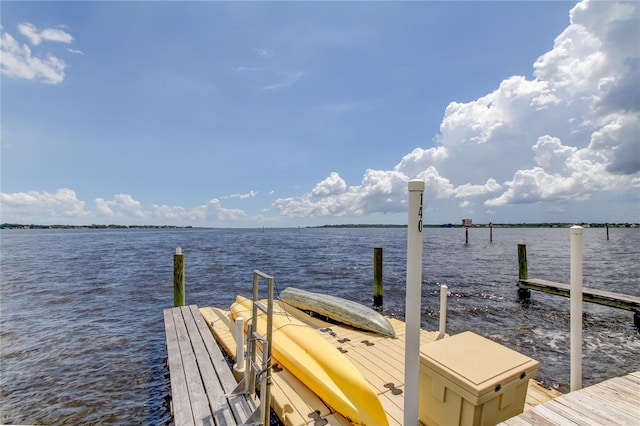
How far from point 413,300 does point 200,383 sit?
12.2 ft

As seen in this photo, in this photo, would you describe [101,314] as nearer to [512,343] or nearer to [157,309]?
[157,309]

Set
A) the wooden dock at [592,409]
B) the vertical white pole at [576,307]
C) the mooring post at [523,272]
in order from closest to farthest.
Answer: the wooden dock at [592,409]
the vertical white pole at [576,307]
the mooring post at [523,272]

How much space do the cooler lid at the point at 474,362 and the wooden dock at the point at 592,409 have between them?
324 mm

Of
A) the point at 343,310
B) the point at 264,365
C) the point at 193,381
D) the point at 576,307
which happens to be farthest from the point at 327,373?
the point at 343,310

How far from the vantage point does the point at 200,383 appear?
4.66m

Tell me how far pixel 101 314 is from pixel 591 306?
1911 centimetres

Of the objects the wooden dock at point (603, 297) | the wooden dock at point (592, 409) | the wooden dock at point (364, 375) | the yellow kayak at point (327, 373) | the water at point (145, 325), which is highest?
the wooden dock at point (592, 409)

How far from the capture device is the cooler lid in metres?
2.79

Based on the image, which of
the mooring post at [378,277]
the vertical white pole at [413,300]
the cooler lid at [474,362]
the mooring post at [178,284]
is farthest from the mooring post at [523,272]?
the mooring post at [178,284]

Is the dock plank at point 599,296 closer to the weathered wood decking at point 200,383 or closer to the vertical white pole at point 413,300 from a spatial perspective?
the vertical white pole at point 413,300

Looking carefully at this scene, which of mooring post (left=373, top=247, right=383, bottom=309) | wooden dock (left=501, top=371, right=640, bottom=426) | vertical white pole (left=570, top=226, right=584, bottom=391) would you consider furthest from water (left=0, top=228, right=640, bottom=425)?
wooden dock (left=501, top=371, right=640, bottom=426)

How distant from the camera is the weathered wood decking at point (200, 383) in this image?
3889 millimetres

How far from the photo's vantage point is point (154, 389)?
641cm

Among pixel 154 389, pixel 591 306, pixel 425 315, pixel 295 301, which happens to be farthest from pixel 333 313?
pixel 591 306
